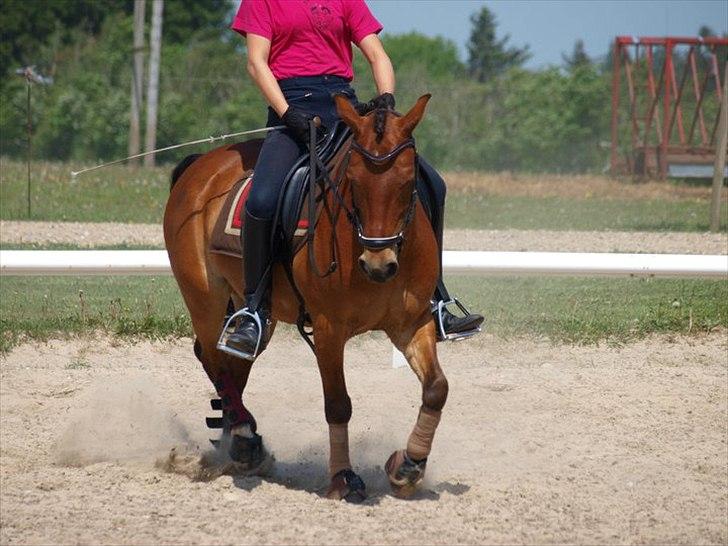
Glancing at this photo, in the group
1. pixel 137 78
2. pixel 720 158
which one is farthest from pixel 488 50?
pixel 720 158

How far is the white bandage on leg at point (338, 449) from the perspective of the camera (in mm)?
6891

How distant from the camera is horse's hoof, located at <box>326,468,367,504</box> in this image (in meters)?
6.77

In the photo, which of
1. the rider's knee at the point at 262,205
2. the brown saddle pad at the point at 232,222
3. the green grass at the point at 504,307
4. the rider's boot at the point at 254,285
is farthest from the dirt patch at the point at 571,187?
the rider's knee at the point at 262,205

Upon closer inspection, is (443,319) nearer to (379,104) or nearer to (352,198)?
(352,198)

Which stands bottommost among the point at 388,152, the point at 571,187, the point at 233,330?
the point at 571,187

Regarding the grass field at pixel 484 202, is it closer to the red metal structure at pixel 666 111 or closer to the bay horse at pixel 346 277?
the red metal structure at pixel 666 111

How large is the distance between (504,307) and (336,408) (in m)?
5.60

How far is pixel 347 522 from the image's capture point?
20.5ft

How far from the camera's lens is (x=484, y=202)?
25812mm

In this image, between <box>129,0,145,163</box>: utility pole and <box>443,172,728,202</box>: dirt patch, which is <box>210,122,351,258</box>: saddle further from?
<box>129,0,145,163</box>: utility pole

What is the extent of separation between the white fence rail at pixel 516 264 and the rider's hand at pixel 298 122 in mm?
3658

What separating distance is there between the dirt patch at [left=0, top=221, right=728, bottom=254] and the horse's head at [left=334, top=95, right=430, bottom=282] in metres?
9.44

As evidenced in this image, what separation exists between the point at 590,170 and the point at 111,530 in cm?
3239

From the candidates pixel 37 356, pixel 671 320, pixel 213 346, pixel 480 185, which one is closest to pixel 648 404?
pixel 671 320
